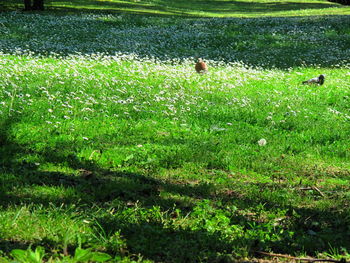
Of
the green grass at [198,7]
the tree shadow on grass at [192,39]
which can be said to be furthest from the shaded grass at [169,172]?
the green grass at [198,7]

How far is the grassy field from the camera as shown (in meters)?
3.97

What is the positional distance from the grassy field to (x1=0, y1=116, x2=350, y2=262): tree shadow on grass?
0.02 meters

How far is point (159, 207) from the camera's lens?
4.57 m

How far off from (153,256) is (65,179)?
2244 mm

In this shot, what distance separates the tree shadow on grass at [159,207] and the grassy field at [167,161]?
2 cm

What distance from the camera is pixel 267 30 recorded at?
25.4 meters

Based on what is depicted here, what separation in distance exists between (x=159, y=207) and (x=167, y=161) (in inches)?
77.6

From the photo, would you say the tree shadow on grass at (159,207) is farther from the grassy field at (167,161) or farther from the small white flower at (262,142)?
the small white flower at (262,142)

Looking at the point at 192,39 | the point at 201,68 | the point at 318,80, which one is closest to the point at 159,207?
the point at 201,68

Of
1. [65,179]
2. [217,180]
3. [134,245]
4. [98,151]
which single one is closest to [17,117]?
[98,151]

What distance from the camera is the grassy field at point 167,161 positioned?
397 centimetres

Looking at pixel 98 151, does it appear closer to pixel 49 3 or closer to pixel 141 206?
pixel 141 206

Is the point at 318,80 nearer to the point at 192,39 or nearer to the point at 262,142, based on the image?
the point at 262,142

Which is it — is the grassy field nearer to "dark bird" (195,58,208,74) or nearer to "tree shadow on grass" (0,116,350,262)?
"tree shadow on grass" (0,116,350,262)
